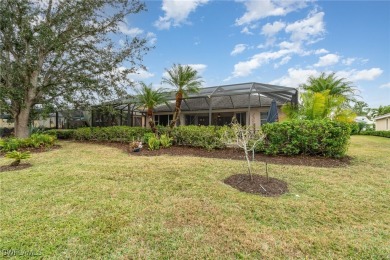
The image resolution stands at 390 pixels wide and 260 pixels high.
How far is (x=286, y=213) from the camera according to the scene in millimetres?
3684

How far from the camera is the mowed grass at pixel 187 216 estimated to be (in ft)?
8.93

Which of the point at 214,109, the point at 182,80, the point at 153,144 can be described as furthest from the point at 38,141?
the point at 214,109

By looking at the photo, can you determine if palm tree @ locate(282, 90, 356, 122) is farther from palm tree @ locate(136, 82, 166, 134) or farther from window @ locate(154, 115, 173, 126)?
window @ locate(154, 115, 173, 126)

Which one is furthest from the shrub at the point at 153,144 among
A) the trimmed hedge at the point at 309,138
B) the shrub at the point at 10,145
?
the shrub at the point at 10,145

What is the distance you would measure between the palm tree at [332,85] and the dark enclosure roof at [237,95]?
11.3ft

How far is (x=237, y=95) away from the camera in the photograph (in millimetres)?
17344

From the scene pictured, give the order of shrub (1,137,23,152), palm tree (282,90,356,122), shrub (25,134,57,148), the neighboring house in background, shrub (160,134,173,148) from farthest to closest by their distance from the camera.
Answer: the neighboring house in background, shrub (25,134,57,148), shrub (160,134,173,148), shrub (1,137,23,152), palm tree (282,90,356,122)

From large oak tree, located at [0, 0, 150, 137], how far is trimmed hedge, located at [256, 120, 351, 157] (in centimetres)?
A: 983

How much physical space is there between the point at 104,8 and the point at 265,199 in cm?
1401

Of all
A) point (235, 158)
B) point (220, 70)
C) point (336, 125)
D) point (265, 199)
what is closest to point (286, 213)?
point (265, 199)

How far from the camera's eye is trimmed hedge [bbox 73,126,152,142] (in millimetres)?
12555

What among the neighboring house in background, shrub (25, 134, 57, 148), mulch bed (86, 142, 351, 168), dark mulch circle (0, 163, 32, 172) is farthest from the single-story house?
the neighboring house in background

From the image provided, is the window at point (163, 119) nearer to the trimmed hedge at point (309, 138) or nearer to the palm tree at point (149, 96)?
the palm tree at point (149, 96)

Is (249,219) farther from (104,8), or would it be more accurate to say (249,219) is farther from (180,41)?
(104,8)
